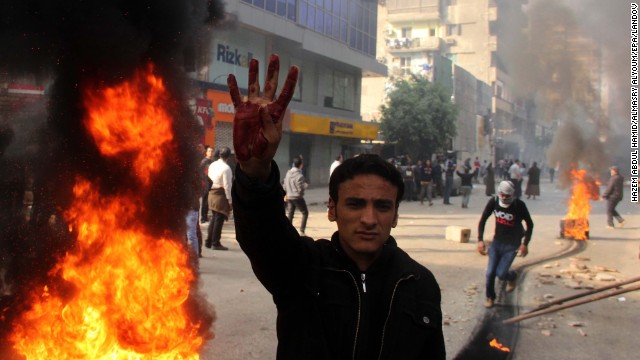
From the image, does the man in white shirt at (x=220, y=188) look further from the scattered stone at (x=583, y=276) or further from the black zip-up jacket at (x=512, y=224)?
the scattered stone at (x=583, y=276)

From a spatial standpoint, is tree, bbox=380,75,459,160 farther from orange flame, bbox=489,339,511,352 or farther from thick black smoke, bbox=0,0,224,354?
thick black smoke, bbox=0,0,224,354

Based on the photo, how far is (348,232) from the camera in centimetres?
159

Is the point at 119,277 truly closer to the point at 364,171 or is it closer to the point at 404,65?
the point at 364,171

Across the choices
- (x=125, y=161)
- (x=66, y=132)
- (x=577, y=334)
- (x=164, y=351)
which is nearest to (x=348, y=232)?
(x=164, y=351)

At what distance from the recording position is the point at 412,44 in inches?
1850

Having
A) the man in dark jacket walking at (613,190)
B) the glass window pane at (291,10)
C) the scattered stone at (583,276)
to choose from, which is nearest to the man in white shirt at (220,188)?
the scattered stone at (583,276)

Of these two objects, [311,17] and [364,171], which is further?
[311,17]

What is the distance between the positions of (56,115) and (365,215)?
3132 mm

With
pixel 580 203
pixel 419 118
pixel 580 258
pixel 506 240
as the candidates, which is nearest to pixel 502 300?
pixel 506 240

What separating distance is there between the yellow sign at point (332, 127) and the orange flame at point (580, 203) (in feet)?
41.9

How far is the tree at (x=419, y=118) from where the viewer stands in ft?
101

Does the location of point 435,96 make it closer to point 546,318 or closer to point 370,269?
point 546,318

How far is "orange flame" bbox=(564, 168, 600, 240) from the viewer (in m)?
11.0

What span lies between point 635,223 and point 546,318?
1082cm
